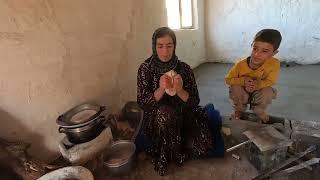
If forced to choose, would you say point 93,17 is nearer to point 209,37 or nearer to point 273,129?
point 273,129

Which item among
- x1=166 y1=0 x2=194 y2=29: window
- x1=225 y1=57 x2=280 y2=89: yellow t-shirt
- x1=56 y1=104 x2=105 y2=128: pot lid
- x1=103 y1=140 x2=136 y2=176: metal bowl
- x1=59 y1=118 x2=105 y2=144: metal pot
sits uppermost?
x1=166 y1=0 x2=194 y2=29: window

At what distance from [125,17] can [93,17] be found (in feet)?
1.33

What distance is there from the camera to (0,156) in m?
1.41

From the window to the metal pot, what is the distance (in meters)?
2.10

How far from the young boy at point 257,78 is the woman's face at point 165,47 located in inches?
26.4

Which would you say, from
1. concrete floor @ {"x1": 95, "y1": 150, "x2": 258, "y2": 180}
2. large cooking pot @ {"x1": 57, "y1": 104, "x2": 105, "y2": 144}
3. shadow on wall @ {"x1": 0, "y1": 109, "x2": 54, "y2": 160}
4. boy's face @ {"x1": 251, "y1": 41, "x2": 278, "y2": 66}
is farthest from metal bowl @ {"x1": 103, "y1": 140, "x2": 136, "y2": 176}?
boy's face @ {"x1": 251, "y1": 41, "x2": 278, "y2": 66}

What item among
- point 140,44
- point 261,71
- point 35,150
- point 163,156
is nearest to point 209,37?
point 140,44

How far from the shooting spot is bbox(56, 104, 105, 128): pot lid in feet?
5.51

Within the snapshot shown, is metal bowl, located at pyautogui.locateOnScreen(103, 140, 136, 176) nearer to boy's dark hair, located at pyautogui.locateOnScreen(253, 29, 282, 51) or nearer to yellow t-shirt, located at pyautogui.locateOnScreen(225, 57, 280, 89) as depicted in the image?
yellow t-shirt, located at pyautogui.locateOnScreen(225, 57, 280, 89)

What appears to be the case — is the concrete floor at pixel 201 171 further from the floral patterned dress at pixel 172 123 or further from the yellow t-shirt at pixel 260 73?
the yellow t-shirt at pixel 260 73

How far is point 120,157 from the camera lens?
1753 mm

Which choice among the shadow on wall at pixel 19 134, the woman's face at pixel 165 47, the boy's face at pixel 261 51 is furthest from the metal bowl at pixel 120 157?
the boy's face at pixel 261 51

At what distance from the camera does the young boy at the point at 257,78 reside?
1913mm

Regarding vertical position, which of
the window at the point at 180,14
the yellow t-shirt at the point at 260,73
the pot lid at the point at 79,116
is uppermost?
the window at the point at 180,14
